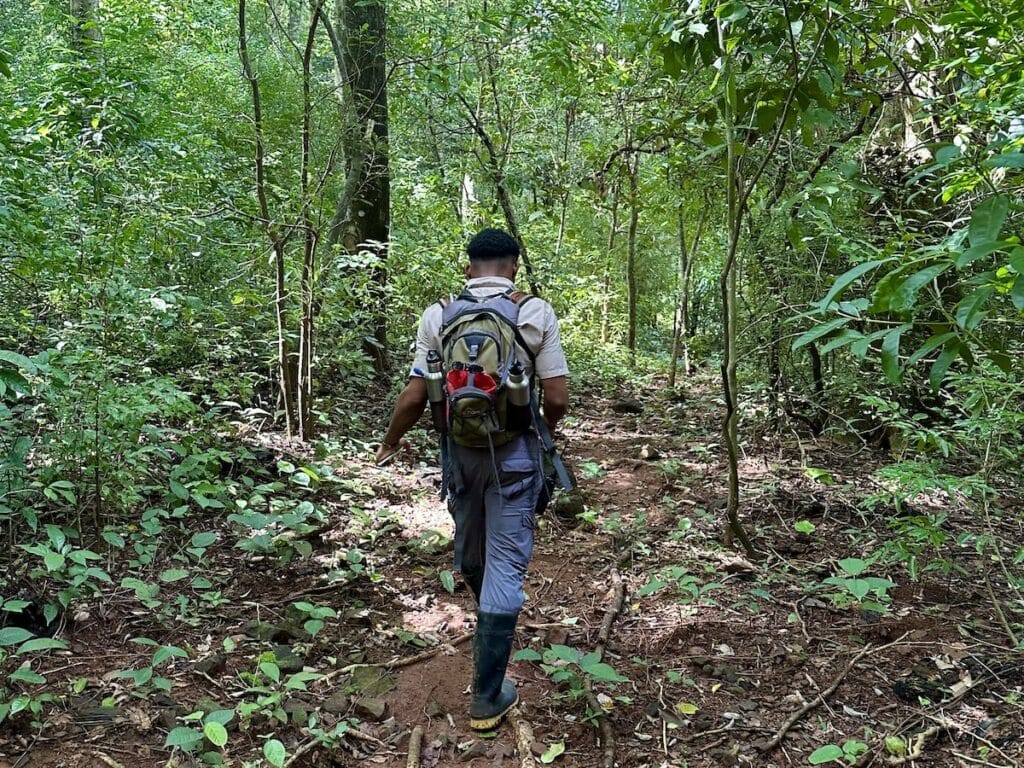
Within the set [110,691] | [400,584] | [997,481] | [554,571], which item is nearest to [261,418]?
[400,584]

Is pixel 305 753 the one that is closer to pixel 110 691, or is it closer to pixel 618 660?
pixel 110 691

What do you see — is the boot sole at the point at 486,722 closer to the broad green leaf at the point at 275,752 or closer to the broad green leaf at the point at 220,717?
the broad green leaf at the point at 275,752

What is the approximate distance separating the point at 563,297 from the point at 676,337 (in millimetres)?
2889

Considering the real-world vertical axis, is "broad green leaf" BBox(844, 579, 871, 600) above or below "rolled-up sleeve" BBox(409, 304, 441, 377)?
below

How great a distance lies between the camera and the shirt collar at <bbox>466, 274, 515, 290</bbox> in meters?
3.22

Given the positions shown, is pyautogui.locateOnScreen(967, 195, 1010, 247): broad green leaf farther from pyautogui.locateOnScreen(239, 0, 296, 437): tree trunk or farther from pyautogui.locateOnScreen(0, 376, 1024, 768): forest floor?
pyautogui.locateOnScreen(239, 0, 296, 437): tree trunk

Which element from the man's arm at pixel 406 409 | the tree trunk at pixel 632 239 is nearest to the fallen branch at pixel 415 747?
the man's arm at pixel 406 409

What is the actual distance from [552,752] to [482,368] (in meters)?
1.66

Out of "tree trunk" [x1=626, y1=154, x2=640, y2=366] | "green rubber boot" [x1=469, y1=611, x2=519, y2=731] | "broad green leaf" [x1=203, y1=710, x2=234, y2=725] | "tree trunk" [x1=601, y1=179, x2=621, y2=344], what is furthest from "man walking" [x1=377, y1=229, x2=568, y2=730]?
"tree trunk" [x1=601, y1=179, x2=621, y2=344]

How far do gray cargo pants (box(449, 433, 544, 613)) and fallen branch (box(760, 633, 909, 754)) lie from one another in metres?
1.22

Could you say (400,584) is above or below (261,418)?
below

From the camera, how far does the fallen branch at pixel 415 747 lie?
9.41 feet

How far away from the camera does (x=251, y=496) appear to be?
484cm

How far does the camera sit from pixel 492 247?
322 centimetres
